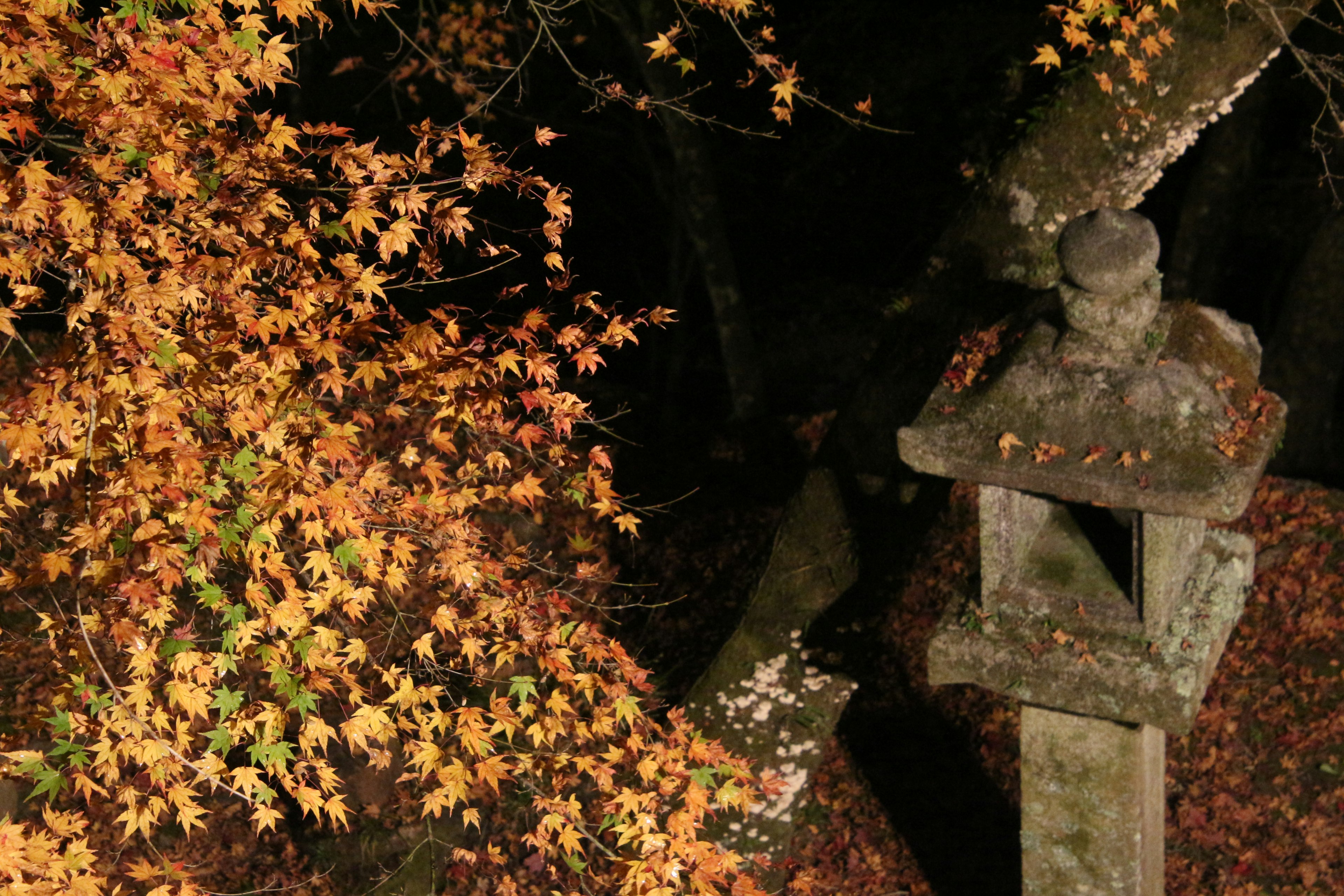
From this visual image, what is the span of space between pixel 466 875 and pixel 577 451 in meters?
3.59

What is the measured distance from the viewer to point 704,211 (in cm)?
753

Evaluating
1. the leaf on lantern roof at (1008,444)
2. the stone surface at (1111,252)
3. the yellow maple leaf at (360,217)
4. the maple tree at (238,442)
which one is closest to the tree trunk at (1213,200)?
the stone surface at (1111,252)

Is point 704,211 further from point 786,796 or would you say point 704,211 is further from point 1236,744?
point 1236,744

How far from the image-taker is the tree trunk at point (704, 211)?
6910 millimetres

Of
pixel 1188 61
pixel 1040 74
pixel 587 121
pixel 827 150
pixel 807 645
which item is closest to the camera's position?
pixel 1188 61

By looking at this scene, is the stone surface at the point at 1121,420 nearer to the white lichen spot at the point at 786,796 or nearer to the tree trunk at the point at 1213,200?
the white lichen spot at the point at 786,796

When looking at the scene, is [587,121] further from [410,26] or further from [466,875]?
[466,875]

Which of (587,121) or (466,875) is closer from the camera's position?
(466,875)

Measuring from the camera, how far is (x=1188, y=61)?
4703 millimetres

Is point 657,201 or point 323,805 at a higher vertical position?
point 323,805

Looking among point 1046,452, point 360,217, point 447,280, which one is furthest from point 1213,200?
point 360,217

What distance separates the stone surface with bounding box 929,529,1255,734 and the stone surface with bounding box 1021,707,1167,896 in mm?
346

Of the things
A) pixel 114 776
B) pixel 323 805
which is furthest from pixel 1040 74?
pixel 114 776

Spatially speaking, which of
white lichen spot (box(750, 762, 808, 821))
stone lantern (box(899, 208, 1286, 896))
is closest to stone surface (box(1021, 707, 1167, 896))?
stone lantern (box(899, 208, 1286, 896))
